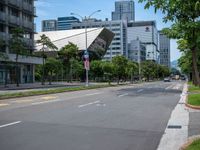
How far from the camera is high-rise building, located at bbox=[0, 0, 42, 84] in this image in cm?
7000

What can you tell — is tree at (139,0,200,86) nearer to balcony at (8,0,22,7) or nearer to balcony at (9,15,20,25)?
balcony at (9,15,20,25)

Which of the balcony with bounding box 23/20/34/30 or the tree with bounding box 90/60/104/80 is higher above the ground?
the balcony with bounding box 23/20/34/30

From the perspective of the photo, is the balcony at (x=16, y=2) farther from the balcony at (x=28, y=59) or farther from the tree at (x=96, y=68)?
the tree at (x=96, y=68)

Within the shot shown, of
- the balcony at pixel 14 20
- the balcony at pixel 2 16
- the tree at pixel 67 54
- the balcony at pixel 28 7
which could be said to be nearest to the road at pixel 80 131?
the balcony at pixel 2 16

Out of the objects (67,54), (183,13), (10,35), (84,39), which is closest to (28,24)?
(10,35)

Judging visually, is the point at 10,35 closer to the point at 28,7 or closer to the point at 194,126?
the point at 28,7

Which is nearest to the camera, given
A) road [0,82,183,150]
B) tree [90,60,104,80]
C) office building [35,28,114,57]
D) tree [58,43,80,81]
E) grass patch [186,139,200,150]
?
grass patch [186,139,200,150]

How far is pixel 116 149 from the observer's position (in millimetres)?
9562

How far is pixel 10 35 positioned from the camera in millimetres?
73188

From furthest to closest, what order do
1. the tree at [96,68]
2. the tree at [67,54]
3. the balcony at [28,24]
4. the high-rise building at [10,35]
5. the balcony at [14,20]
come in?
the tree at [96,68], the tree at [67,54], the balcony at [28,24], the balcony at [14,20], the high-rise building at [10,35]

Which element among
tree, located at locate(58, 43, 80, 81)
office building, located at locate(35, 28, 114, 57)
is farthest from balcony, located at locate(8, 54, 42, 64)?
office building, located at locate(35, 28, 114, 57)

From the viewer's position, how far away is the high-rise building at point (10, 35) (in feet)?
230

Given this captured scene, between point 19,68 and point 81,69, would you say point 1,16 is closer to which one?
point 19,68

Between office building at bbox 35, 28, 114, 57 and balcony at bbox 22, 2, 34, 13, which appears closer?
balcony at bbox 22, 2, 34, 13
